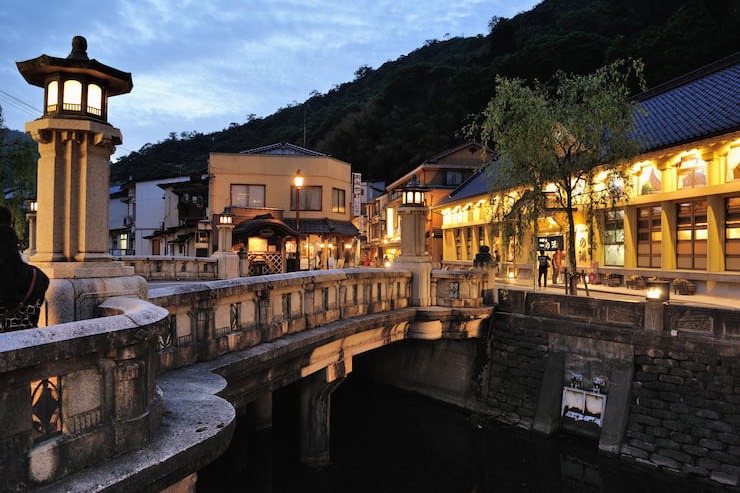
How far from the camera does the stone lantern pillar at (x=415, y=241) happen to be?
13281 mm

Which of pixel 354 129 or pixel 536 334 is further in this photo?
pixel 354 129

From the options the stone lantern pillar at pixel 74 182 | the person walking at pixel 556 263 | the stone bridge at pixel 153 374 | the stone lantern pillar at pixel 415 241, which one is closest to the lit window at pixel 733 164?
the person walking at pixel 556 263

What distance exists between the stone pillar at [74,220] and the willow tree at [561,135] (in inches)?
499

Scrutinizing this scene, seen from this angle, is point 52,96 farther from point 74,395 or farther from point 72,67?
point 74,395

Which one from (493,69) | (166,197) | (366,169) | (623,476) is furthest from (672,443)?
(366,169)

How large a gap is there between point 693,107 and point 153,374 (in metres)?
21.7

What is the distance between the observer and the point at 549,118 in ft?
47.0

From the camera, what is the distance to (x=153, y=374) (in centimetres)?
396

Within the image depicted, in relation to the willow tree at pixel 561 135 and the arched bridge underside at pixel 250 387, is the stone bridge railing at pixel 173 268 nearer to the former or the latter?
the arched bridge underside at pixel 250 387

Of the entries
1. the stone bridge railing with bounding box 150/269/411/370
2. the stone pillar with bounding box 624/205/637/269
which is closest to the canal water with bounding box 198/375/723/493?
the stone bridge railing with bounding box 150/269/411/370

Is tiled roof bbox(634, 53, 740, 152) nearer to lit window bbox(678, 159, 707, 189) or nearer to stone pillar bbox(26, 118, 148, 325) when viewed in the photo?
lit window bbox(678, 159, 707, 189)

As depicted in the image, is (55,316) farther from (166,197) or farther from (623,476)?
(166,197)

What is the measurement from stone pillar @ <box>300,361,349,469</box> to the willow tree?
28.2 feet

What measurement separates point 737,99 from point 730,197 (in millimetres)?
3764
